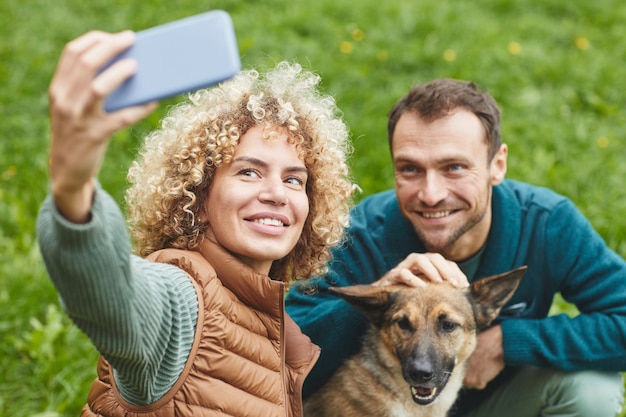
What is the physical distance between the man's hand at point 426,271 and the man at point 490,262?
0.9 inches

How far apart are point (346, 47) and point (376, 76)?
0.48m

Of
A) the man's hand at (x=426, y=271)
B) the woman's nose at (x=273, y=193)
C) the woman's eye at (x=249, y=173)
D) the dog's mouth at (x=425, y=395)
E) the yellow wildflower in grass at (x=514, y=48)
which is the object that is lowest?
the dog's mouth at (x=425, y=395)

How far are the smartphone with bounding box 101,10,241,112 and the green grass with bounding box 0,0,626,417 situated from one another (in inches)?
113

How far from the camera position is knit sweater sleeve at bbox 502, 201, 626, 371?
3146 mm

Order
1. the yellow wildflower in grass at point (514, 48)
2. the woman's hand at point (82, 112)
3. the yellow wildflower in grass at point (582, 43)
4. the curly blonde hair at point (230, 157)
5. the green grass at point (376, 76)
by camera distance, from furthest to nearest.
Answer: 1. the yellow wildflower in grass at point (582, 43)
2. the yellow wildflower in grass at point (514, 48)
3. the green grass at point (376, 76)
4. the curly blonde hair at point (230, 157)
5. the woman's hand at point (82, 112)

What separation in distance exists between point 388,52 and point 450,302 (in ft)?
12.3

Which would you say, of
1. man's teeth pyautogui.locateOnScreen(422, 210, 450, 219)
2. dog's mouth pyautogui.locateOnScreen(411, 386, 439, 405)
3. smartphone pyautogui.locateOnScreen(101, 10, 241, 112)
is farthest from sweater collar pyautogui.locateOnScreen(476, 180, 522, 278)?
smartphone pyautogui.locateOnScreen(101, 10, 241, 112)

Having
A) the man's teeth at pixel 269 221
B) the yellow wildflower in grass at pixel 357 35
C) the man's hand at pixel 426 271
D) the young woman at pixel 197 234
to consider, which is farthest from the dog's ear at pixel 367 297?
the yellow wildflower in grass at pixel 357 35

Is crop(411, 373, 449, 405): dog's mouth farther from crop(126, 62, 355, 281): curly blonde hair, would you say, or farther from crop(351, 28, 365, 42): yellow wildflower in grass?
crop(351, 28, 365, 42): yellow wildflower in grass

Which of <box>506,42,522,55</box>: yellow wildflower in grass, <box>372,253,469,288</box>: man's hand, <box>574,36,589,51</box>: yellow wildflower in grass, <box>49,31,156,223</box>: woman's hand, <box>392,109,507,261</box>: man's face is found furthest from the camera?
<box>574,36,589,51</box>: yellow wildflower in grass

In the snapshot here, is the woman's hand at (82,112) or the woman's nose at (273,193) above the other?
the woman's hand at (82,112)

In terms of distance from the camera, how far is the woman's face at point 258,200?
2314 mm

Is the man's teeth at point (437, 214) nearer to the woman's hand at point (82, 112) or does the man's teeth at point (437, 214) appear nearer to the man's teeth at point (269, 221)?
the man's teeth at point (269, 221)

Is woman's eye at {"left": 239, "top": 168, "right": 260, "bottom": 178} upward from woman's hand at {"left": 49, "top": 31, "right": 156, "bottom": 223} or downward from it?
downward
